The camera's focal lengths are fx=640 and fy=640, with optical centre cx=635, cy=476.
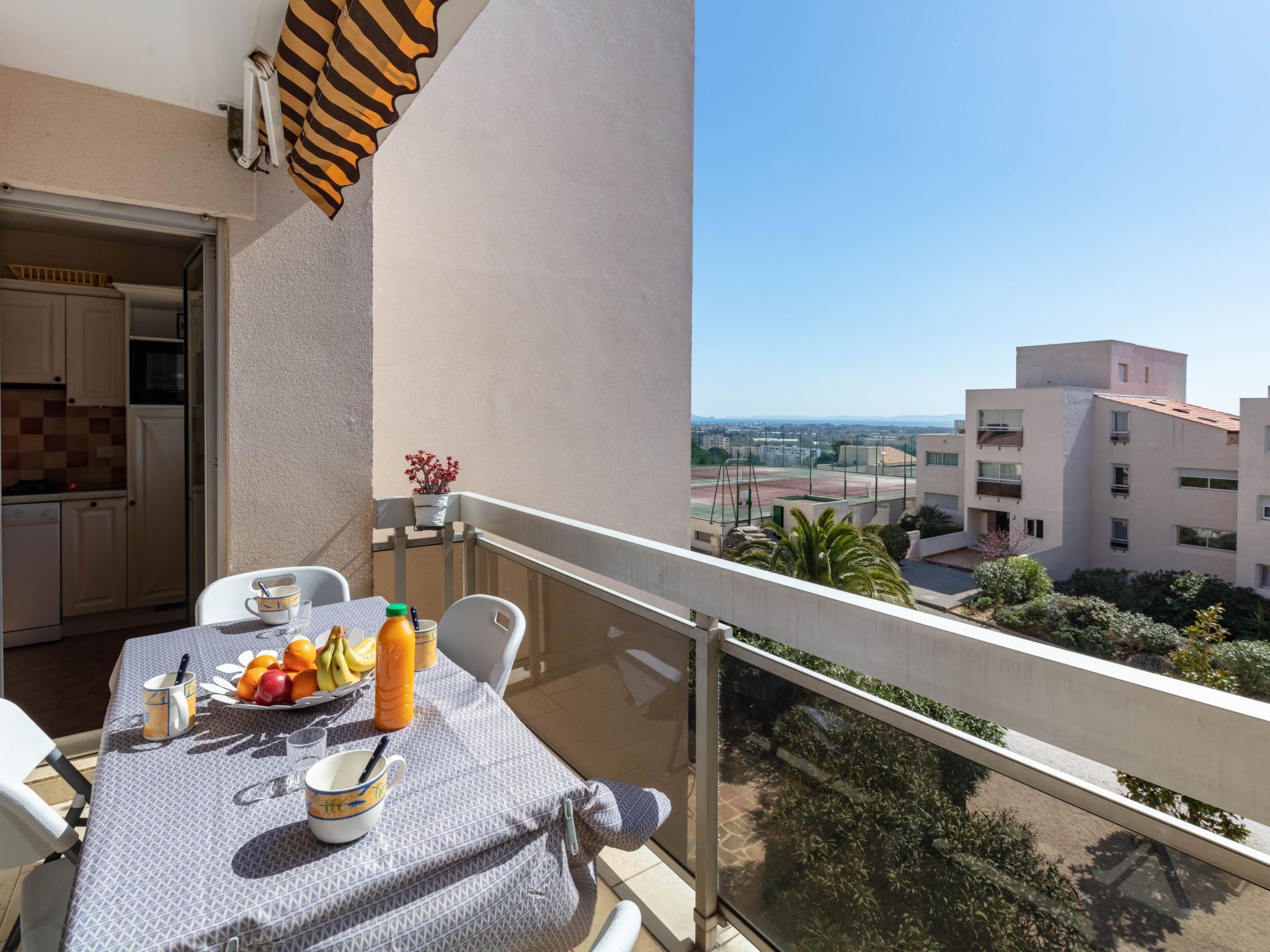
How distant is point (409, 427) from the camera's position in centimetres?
383

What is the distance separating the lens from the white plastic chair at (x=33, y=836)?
1.00m

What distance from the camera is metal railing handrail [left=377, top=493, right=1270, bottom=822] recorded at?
2.42 feet

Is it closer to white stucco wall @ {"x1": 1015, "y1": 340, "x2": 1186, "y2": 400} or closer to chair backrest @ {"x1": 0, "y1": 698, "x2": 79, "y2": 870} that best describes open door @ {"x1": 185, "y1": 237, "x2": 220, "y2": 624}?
chair backrest @ {"x1": 0, "y1": 698, "x2": 79, "y2": 870}

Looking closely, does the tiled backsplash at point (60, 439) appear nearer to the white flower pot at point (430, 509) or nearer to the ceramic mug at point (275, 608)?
the white flower pot at point (430, 509)

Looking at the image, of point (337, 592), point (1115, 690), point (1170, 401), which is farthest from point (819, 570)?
point (1170, 401)

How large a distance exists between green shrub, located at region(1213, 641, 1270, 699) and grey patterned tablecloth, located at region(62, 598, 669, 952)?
1875cm

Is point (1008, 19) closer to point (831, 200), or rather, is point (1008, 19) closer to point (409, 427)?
point (831, 200)

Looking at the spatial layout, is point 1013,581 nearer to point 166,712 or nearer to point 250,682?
point 250,682

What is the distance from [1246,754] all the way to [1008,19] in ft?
159

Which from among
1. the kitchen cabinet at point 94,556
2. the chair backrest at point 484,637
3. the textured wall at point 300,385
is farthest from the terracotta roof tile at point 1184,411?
the kitchen cabinet at point 94,556

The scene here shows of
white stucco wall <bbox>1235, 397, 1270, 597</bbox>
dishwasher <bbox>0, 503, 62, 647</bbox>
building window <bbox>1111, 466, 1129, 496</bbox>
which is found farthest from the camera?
building window <bbox>1111, 466, 1129, 496</bbox>

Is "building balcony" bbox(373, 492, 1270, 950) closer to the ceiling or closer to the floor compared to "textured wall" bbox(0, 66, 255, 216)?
closer to the floor

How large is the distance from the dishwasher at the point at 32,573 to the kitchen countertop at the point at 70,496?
0.08ft

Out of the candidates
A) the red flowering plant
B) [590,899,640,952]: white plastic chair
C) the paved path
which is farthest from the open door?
the paved path
